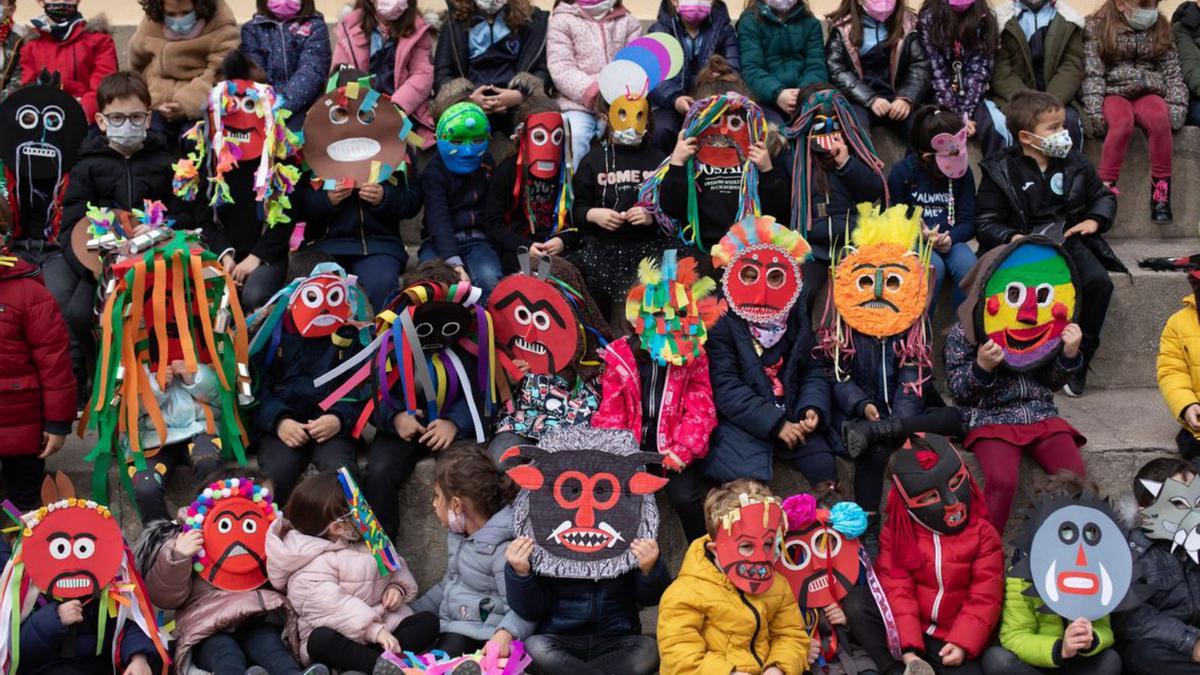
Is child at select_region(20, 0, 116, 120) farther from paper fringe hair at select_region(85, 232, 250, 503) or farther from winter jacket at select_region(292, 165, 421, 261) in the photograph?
paper fringe hair at select_region(85, 232, 250, 503)

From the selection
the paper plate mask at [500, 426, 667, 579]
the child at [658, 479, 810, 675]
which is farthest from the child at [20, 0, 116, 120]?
the child at [658, 479, 810, 675]

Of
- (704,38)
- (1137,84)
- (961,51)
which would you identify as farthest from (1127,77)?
(704,38)

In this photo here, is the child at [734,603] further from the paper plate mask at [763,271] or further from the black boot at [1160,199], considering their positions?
the black boot at [1160,199]

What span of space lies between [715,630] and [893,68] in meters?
3.51

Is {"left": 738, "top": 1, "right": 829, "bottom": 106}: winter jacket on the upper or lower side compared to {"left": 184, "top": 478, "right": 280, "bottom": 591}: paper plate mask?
upper

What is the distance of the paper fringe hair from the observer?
5703 mm

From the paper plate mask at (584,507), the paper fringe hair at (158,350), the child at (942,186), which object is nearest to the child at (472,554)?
the paper plate mask at (584,507)

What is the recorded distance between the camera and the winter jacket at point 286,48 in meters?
7.27

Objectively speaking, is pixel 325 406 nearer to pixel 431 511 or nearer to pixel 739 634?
pixel 431 511

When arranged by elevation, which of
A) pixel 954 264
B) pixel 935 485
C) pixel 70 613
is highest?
pixel 954 264

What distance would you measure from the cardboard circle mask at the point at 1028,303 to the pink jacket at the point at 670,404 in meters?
1.08

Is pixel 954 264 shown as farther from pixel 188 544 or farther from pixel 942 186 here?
pixel 188 544

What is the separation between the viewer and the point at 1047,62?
7418mm

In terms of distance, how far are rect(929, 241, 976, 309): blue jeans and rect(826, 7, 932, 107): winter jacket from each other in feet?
3.13
